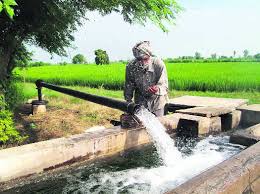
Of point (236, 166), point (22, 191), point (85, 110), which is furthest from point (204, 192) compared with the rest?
point (85, 110)

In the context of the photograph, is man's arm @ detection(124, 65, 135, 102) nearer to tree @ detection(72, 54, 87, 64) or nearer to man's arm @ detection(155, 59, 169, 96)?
man's arm @ detection(155, 59, 169, 96)

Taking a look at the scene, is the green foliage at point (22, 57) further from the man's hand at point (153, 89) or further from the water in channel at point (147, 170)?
the water in channel at point (147, 170)

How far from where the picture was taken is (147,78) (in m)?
4.88

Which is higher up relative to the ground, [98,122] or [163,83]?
[163,83]

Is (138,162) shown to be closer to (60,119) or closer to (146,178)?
(146,178)

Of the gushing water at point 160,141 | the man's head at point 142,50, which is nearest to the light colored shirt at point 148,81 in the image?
the man's head at point 142,50

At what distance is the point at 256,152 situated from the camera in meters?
3.34

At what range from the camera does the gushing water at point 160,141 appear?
4301 mm

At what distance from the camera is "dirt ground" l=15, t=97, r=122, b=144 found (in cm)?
→ 682

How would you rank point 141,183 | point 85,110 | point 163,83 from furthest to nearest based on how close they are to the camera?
point 85,110 < point 163,83 < point 141,183

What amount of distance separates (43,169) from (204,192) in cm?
182

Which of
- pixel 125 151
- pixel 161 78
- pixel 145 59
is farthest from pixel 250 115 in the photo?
pixel 125 151

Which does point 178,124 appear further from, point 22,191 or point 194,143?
point 22,191

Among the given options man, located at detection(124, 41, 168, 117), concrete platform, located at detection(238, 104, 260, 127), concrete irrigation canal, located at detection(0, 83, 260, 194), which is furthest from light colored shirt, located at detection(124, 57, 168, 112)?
concrete platform, located at detection(238, 104, 260, 127)
